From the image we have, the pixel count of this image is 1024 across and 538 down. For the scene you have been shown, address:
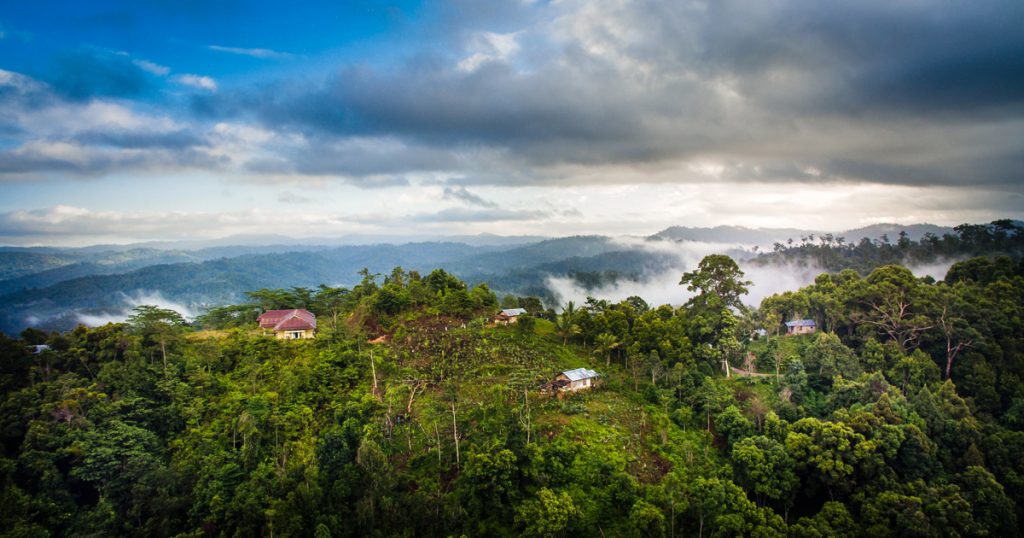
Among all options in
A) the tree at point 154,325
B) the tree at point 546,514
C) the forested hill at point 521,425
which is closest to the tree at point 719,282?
the forested hill at point 521,425

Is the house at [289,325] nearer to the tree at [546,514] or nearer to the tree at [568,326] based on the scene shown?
the tree at [568,326]

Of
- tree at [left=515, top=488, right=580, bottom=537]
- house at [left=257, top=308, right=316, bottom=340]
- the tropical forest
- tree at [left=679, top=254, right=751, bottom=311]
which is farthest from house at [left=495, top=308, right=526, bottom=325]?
tree at [left=515, top=488, right=580, bottom=537]

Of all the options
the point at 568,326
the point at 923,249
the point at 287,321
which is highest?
the point at 923,249

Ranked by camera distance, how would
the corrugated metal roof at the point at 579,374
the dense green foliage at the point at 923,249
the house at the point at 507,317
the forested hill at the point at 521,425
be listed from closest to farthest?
the forested hill at the point at 521,425, the corrugated metal roof at the point at 579,374, the house at the point at 507,317, the dense green foliage at the point at 923,249

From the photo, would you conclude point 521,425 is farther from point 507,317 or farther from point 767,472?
point 507,317

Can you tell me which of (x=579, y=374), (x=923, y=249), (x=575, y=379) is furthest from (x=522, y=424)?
(x=923, y=249)

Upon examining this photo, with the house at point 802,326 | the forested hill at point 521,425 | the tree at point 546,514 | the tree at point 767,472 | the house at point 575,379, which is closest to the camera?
the tree at point 546,514

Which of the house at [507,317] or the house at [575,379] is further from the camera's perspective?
the house at [507,317]
